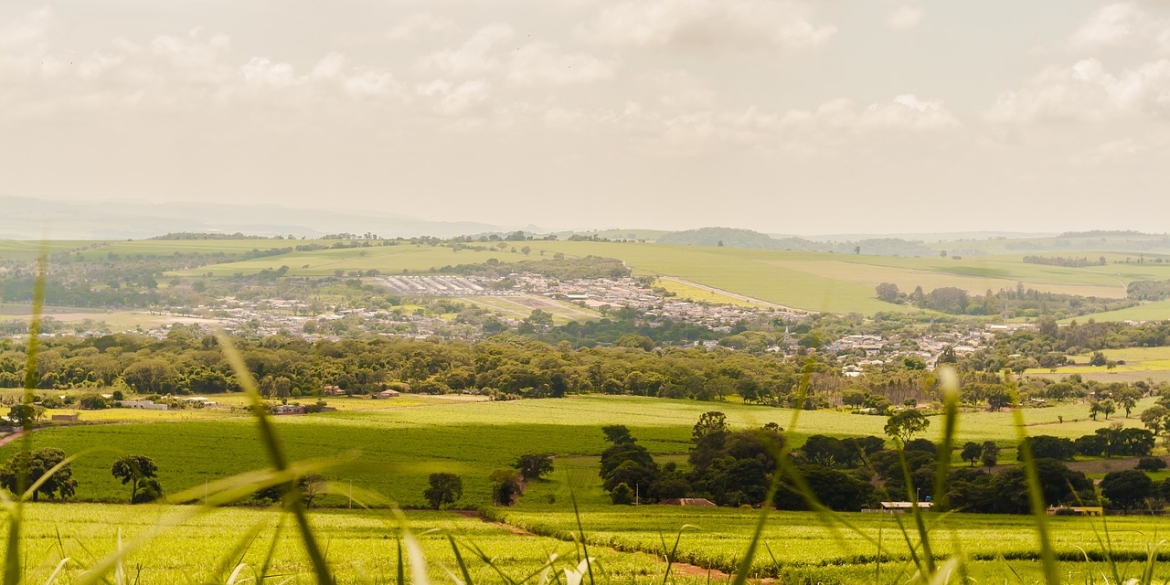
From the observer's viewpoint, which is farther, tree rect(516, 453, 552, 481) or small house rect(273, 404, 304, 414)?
small house rect(273, 404, 304, 414)

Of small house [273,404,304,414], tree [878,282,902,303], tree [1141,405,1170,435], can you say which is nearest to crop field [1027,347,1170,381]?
tree [1141,405,1170,435]

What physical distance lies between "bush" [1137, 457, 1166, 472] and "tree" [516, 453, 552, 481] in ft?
118

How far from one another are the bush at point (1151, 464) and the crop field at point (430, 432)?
18.1ft

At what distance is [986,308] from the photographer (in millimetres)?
142625

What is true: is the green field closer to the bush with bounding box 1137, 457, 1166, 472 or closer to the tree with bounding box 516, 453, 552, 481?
the bush with bounding box 1137, 457, 1166, 472

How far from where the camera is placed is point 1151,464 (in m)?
66.5

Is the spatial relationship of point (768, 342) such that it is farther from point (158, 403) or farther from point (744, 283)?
point (158, 403)

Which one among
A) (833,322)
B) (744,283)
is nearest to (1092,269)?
(744,283)

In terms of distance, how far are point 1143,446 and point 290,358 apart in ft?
194

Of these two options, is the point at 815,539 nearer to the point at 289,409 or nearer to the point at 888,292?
the point at 289,409

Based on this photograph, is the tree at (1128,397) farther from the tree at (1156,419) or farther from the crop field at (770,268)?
the crop field at (770,268)

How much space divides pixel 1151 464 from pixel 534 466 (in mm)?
38472

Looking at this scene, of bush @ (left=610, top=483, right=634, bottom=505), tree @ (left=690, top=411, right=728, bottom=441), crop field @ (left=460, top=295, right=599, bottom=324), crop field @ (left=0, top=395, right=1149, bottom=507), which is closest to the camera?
bush @ (left=610, top=483, right=634, bottom=505)

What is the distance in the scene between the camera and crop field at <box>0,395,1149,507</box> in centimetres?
6238
